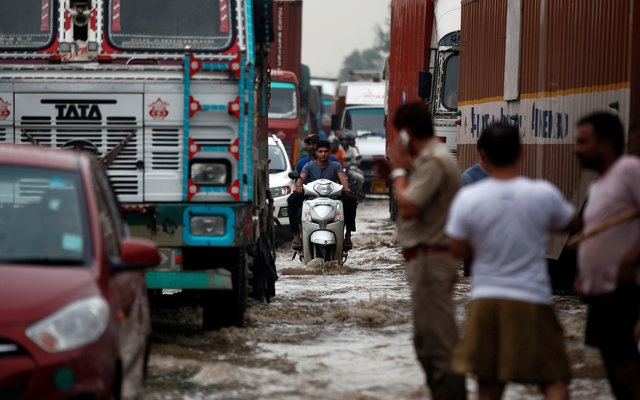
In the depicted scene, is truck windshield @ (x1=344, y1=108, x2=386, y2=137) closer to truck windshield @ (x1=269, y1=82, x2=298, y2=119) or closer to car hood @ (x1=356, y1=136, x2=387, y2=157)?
car hood @ (x1=356, y1=136, x2=387, y2=157)

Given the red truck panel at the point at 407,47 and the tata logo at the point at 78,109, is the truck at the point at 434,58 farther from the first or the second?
the tata logo at the point at 78,109

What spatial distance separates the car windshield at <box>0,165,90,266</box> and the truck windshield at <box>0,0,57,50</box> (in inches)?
181

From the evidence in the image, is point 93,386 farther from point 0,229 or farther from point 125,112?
point 125,112

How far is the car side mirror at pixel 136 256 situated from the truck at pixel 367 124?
3000 cm

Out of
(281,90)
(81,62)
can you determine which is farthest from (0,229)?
(281,90)

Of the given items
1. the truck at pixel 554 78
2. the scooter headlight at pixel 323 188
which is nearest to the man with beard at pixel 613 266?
the truck at pixel 554 78

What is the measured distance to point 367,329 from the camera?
12.3 m

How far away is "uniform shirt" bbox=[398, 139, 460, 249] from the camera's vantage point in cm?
733

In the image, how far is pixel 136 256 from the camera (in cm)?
696

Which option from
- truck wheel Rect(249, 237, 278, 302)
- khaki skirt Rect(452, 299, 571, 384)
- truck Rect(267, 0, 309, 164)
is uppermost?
truck Rect(267, 0, 309, 164)

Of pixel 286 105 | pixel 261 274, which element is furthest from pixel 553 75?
pixel 286 105

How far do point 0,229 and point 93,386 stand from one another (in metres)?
1.38

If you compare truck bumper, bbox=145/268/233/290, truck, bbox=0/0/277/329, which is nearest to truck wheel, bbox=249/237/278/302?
truck, bbox=0/0/277/329

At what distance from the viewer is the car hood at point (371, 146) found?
40.2 meters
